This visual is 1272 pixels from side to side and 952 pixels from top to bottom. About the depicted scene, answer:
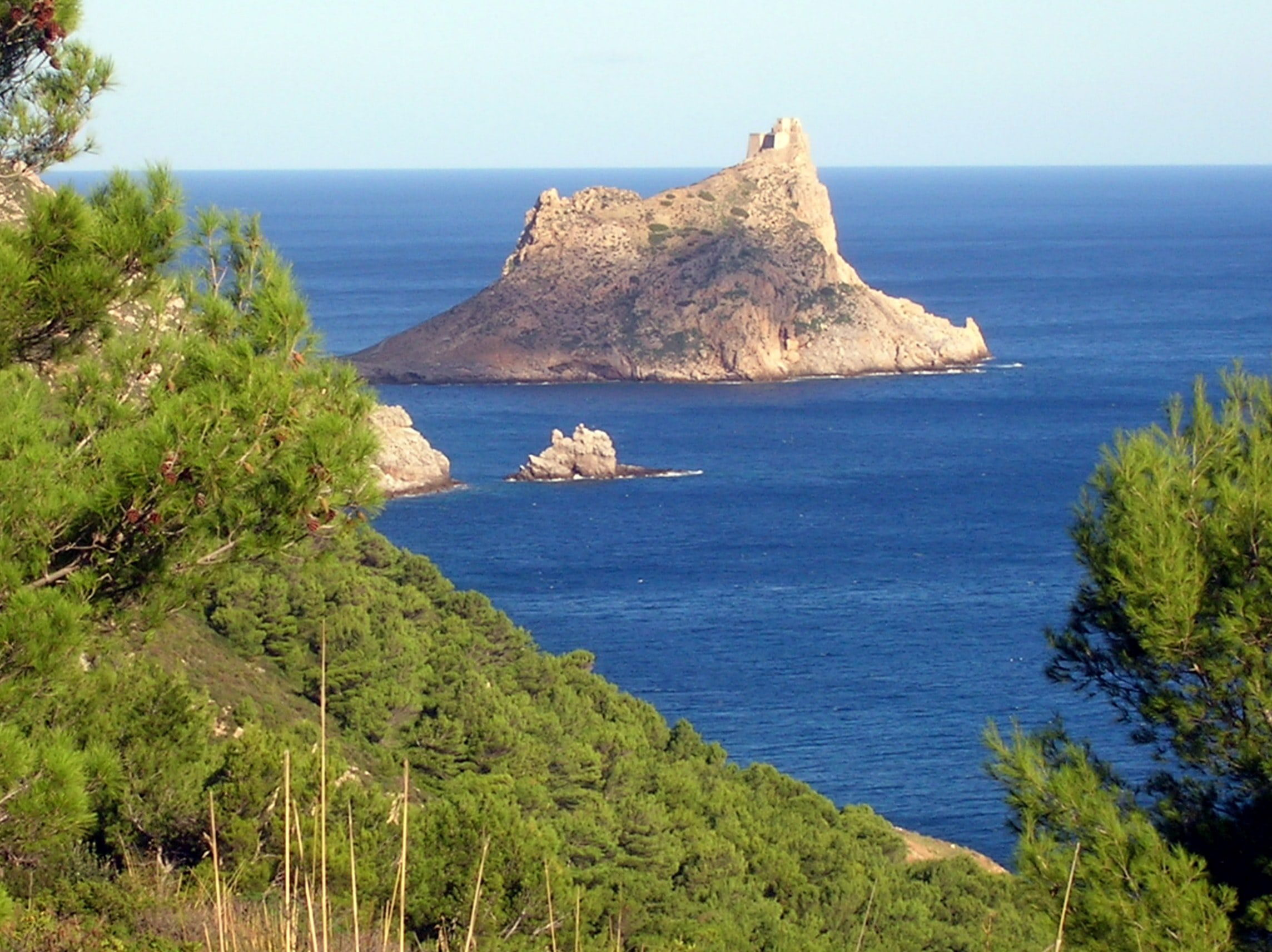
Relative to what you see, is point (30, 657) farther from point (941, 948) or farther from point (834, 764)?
point (834, 764)

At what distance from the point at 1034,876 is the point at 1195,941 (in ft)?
2.53

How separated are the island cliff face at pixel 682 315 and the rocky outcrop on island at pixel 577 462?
2328cm

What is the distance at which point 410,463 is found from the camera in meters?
54.3

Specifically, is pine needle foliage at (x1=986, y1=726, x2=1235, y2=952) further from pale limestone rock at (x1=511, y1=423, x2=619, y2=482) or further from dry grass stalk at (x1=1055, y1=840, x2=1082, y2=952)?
pale limestone rock at (x1=511, y1=423, x2=619, y2=482)

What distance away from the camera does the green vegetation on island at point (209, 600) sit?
5.78 metres

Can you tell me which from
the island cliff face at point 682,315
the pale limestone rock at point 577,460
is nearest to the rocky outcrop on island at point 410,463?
the pale limestone rock at point 577,460

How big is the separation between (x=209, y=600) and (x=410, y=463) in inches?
1811

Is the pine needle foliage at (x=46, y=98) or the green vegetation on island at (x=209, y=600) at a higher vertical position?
the pine needle foliage at (x=46, y=98)

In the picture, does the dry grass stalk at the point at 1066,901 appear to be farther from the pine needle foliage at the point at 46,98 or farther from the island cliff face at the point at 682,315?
the island cliff face at the point at 682,315

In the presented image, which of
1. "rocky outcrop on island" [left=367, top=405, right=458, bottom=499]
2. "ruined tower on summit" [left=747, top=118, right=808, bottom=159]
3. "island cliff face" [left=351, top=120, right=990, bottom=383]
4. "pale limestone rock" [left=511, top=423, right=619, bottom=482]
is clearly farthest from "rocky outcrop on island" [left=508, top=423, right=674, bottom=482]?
"ruined tower on summit" [left=747, top=118, right=808, bottom=159]

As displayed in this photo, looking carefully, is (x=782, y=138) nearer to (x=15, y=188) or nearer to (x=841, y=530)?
(x=841, y=530)

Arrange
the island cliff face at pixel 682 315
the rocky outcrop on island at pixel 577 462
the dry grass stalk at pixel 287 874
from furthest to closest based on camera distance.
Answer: the island cliff face at pixel 682 315 → the rocky outcrop on island at pixel 577 462 → the dry grass stalk at pixel 287 874

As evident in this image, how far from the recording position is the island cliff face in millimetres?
81625

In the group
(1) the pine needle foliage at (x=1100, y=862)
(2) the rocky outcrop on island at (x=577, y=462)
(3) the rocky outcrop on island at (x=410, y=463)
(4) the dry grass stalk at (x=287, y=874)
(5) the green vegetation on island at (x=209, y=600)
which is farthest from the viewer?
(2) the rocky outcrop on island at (x=577, y=462)
